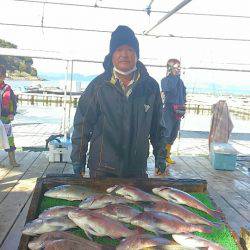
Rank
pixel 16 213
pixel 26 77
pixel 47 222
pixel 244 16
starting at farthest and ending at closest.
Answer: pixel 26 77 < pixel 244 16 < pixel 16 213 < pixel 47 222

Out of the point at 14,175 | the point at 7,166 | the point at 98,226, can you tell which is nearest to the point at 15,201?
the point at 14,175

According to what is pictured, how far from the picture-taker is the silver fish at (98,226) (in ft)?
7.28

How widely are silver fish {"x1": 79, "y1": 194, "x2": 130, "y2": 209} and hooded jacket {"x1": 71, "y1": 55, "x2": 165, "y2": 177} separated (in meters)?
0.81

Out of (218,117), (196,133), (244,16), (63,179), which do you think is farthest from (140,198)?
(196,133)

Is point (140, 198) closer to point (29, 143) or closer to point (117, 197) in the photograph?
point (117, 197)

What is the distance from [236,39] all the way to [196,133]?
201 inches

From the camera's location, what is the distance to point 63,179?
9.95ft

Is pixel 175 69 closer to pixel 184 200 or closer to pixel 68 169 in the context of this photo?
pixel 68 169

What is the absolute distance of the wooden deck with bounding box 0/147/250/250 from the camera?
472cm

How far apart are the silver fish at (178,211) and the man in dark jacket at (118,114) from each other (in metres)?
0.93

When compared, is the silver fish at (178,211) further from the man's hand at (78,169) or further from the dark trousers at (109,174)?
the man's hand at (78,169)

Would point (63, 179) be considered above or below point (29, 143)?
above

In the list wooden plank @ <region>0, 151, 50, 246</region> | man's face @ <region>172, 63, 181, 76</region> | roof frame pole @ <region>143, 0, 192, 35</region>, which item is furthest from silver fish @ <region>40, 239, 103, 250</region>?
man's face @ <region>172, 63, 181, 76</region>

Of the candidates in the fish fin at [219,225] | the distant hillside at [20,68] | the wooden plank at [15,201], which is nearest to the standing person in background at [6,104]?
the wooden plank at [15,201]
